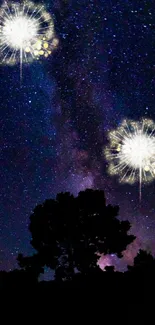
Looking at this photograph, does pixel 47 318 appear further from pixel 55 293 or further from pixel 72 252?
pixel 72 252

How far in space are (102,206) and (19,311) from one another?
65.3ft

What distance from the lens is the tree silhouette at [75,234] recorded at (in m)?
27.2

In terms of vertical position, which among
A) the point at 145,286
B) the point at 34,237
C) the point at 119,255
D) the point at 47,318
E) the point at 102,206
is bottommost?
the point at 47,318

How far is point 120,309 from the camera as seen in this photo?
31.6 ft

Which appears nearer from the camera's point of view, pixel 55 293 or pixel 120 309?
pixel 120 309

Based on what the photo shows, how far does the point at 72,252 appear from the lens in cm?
2750

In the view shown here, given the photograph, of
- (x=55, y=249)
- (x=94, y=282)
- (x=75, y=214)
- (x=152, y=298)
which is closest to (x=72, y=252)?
(x=55, y=249)

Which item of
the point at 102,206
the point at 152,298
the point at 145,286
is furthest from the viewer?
the point at 102,206

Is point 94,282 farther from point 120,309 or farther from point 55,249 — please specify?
point 55,249

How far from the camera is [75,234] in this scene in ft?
89.1

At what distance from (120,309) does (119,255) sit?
1933 cm

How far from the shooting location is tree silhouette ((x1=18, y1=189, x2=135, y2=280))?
89.1 feet

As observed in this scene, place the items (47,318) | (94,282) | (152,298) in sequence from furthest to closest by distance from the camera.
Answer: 1. (94,282)
2. (152,298)
3. (47,318)

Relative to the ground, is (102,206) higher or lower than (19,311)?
higher
